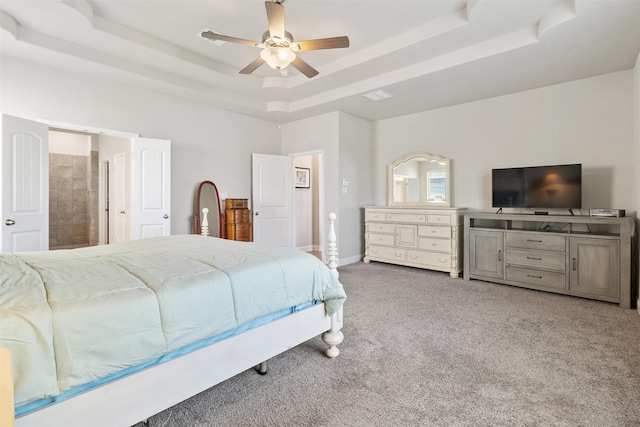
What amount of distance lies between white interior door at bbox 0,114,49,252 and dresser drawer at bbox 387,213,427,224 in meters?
4.43

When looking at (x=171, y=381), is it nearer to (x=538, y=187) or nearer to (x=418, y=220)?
(x=418, y=220)

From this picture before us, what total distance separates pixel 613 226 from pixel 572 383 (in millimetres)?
2688

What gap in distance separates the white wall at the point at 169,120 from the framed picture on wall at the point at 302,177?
980 millimetres

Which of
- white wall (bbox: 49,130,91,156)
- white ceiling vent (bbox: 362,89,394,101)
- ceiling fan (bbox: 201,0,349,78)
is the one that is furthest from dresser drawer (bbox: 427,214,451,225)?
white wall (bbox: 49,130,91,156)

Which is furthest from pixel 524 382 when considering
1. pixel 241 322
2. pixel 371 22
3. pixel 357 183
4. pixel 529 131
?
pixel 357 183

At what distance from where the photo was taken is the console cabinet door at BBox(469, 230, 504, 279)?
403 cm

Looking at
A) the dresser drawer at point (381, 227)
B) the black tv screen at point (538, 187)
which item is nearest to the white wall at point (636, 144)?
the black tv screen at point (538, 187)

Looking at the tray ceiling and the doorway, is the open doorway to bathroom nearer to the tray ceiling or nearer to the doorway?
the tray ceiling

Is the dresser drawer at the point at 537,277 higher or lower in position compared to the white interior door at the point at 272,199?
lower

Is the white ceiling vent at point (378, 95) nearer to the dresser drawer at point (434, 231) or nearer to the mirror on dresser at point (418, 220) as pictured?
the mirror on dresser at point (418, 220)

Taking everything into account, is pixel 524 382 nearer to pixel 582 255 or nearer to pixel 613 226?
pixel 582 255

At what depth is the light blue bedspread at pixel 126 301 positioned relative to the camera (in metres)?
1.09

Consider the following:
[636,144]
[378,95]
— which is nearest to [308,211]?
[378,95]

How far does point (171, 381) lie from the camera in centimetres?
143
